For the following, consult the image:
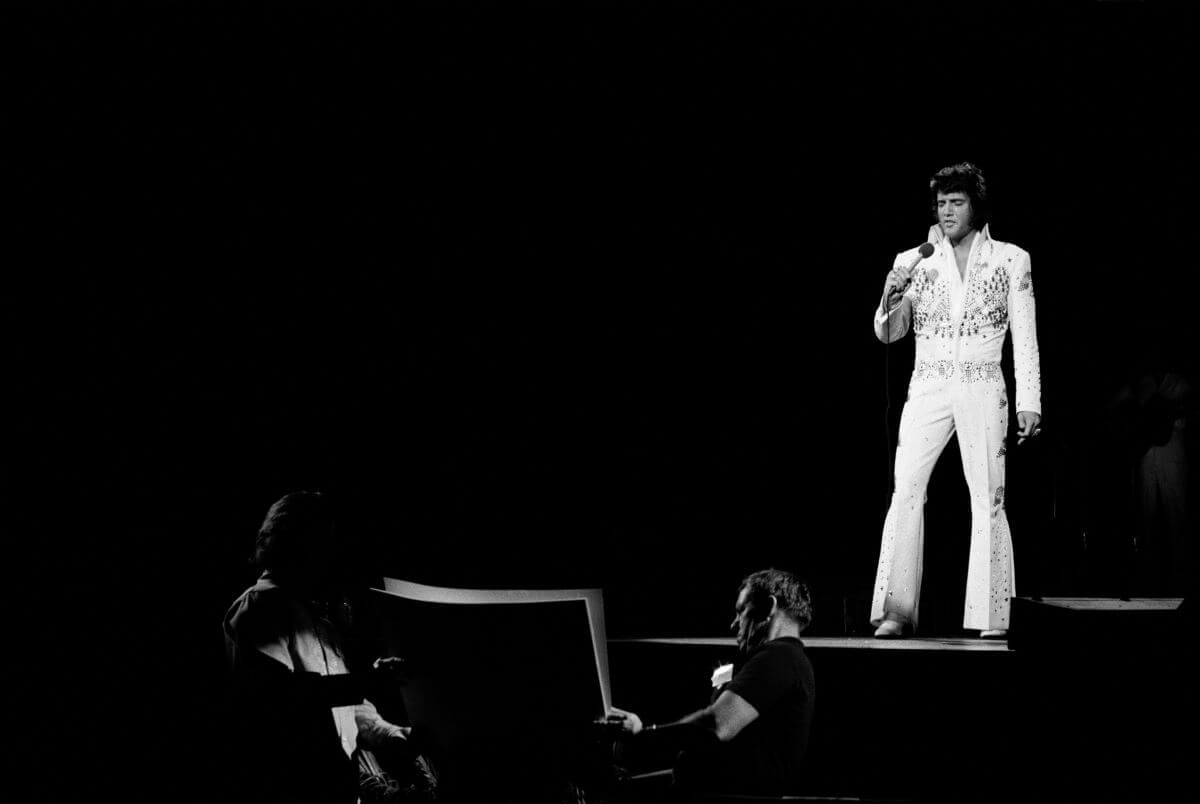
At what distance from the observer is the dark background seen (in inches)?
204

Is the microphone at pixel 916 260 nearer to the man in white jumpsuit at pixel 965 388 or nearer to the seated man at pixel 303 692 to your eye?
the man in white jumpsuit at pixel 965 388

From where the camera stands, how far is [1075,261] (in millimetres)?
6617

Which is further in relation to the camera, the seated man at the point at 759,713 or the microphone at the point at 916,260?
the microphone at the point at 916,260

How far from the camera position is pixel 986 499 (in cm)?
492

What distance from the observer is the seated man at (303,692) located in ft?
9.12

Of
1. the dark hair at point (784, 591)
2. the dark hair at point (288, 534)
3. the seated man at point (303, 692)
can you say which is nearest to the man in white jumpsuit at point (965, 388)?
the dark hair at point (784, 591)

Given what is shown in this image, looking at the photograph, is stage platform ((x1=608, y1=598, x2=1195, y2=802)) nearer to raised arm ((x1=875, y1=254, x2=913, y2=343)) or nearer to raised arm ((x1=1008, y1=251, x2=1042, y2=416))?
raised arm ((x1=1008, y1=251, x2=1042, y2=416))

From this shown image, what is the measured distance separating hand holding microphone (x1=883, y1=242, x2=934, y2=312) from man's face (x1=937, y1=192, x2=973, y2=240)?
0.11 metres

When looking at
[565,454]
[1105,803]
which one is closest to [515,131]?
[565,454]

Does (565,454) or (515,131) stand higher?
(515,131)

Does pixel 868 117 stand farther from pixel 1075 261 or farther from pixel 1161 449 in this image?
pixel 1161 449

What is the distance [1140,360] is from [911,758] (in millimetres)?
2971

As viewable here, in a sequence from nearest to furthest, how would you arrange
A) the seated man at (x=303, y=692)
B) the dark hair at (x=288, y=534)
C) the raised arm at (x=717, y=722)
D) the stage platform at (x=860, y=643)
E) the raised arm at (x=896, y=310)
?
the seated man at (x=303, y=692)
the dark hair at (x=288, y=534)
the raised arm at (x=717, y=722)
the stage platform at (x=860, y=643)
the raised arm at (x=896, y=310)

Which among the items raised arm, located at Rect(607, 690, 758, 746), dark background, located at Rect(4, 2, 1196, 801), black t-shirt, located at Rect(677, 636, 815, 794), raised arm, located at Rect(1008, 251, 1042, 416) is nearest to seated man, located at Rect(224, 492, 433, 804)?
raised arm, located at Rect(607, 690, 758, 746)
